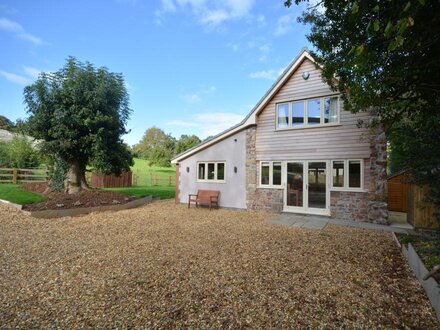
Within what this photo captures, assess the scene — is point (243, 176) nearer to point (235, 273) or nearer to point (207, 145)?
point (207, 145)

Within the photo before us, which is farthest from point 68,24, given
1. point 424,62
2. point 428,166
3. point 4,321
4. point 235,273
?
point 428,166

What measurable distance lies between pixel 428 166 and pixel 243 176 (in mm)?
7567

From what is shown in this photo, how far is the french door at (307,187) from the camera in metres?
9.66

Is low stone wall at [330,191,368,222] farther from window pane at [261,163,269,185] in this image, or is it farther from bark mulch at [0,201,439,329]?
window pane at [261,163,269,185]

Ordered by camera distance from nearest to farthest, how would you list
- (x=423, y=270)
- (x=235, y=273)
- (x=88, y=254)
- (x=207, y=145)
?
(x=423, y=270), (x=235, y=273), (x=88, y=254), (x=207, y=145)

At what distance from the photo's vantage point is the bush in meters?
23.2

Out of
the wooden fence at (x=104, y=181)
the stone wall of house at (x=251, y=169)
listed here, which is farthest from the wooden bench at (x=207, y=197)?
the wooden fence at (x=104, y=181)

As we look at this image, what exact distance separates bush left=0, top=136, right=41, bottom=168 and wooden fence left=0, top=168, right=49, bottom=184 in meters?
2.47

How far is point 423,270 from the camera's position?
12.4 ft

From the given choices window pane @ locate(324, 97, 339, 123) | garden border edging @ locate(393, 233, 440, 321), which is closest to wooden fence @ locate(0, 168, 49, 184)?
window pane @ locate(324, 97, 339, 123)

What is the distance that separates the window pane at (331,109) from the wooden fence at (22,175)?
23278 mm

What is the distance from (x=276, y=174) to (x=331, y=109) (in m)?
3.80

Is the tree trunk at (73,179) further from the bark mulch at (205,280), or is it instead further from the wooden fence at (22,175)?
the wooden fence at (22,175)

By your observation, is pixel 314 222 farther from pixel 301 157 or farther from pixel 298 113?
pixel 298 113
